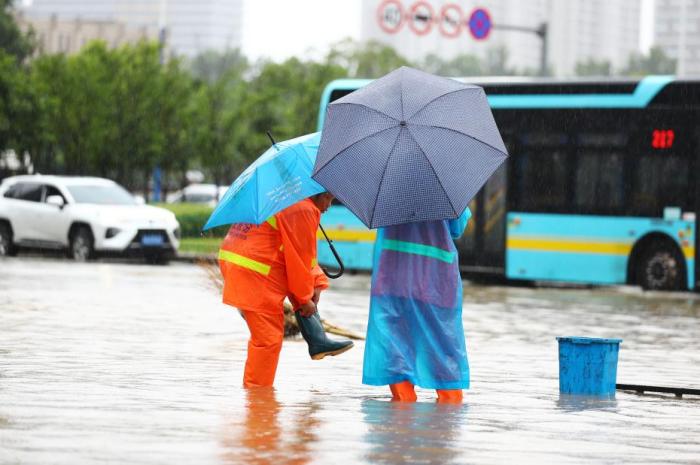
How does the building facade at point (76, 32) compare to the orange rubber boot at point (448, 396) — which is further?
the building facade at point (76, 32)

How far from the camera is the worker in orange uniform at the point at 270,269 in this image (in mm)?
9445

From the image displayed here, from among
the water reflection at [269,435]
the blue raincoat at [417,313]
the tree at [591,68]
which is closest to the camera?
the water reflection at [269,435]

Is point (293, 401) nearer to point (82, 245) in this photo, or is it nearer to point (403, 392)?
point (403, 392)

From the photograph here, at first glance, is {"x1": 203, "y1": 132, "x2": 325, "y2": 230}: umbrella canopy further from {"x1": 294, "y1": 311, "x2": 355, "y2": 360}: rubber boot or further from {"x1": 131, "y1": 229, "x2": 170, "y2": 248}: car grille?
{"x1": 131, "y1": 229, "x2": 170, "y2": 248}: car grille

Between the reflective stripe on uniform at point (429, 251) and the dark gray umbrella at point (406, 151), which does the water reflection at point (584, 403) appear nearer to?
the reflective stripe on uniform at point (429, 251)

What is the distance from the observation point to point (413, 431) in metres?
8.23

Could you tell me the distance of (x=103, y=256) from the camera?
99.5ft

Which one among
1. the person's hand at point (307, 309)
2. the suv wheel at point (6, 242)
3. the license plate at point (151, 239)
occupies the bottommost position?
the suv wheel at point (6, 242)

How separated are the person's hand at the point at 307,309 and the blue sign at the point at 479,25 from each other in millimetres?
29653

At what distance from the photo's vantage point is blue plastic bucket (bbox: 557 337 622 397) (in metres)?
10.5

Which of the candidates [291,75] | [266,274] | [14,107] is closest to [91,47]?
[14,107]

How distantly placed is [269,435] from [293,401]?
5.28 ft

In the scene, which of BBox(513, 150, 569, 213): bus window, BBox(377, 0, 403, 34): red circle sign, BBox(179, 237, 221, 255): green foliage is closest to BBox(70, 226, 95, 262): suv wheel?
BBox(179, 237, 221, 255): green foliage

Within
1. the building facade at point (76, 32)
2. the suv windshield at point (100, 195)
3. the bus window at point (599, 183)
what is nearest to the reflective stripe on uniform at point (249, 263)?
the bus window at point (599, 183)
